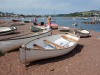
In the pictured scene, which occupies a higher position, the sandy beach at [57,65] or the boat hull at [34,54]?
the boat hull at [34,54]

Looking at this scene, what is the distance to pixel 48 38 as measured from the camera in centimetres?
1583

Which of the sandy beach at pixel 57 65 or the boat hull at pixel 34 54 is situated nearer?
the sandy beach at pixel 57 65

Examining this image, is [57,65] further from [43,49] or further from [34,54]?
[34,54]

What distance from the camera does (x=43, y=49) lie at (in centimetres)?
1180

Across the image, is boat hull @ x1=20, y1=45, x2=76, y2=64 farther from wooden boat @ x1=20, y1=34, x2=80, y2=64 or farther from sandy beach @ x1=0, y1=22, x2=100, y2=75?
sandy beach @ x1=0, y1=22, x2=100, y2=75

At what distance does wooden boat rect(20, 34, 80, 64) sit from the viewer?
11.3 metres

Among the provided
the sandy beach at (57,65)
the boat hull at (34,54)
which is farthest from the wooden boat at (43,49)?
the sandy beach at (57,65)

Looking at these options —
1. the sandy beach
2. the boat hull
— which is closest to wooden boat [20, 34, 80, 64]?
the boat hull

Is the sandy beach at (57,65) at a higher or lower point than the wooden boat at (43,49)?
lower

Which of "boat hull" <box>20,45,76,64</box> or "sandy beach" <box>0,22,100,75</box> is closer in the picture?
"sandy beach" <box>0,22,100,75</box>

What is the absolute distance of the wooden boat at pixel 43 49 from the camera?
1130cm

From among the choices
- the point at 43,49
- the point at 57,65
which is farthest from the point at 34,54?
the point at 57,65

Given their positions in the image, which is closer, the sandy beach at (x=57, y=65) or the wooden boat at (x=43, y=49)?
the sandy beach at (x=57, y=65)

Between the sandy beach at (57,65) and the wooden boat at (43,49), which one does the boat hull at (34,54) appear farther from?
the sandy beach at (57,65)
